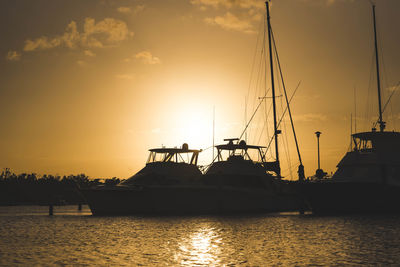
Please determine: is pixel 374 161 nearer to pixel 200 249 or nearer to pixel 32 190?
pixel 200 249

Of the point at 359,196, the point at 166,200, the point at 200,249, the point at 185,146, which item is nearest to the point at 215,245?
the point at 200,249

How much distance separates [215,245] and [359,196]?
53.5 feet

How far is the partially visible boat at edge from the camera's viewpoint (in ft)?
104

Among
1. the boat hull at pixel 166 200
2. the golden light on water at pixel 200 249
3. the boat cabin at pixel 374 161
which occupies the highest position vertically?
the boat cabin at pixel 374 161

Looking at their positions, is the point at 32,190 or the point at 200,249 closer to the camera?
the point at 200,249

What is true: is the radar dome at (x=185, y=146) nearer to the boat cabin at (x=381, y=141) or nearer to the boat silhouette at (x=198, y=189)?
the boat silhouette at (x=198, y=189)

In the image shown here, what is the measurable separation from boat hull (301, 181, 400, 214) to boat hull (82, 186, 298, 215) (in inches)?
296

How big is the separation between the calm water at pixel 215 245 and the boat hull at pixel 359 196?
143 inches

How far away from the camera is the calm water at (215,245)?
15.2 meters

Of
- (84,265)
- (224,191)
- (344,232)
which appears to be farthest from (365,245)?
(224,191)

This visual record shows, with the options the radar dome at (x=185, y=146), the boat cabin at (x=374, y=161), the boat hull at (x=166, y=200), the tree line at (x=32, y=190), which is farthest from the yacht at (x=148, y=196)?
the tree line at (x=32, y=190)

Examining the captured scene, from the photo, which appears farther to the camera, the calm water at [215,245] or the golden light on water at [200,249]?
the calm water at [215,245]

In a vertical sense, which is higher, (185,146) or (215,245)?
(185,146)

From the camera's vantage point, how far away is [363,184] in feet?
103
